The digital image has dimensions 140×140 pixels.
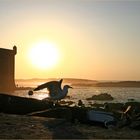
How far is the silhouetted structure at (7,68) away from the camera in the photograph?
77.9m

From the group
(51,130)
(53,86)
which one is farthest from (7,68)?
(51,130)

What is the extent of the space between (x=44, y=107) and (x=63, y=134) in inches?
283

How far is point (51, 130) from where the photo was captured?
44.7ft

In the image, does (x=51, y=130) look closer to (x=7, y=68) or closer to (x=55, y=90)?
(x=55, y=90)

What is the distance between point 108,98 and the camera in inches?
2921

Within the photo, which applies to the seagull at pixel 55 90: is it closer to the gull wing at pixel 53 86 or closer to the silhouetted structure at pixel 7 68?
the gull wing at pixel 53 86

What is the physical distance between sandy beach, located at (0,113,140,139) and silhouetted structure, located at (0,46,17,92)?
62070 millimetres

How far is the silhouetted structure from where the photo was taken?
77.9 meters

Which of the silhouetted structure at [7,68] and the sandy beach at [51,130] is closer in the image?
the sandy beach at [51,130]

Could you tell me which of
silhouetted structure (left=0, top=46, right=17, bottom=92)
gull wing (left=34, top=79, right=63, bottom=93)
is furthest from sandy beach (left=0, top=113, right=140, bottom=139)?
silhouetted structure (left=0, top=46, right=17, bottom=92)

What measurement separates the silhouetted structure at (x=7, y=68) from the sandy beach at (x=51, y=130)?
204 ft

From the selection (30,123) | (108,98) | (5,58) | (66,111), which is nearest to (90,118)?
(66,111)

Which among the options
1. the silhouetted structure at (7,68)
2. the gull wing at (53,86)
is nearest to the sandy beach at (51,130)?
the gull wing at (53,86)

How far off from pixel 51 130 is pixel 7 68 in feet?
220
